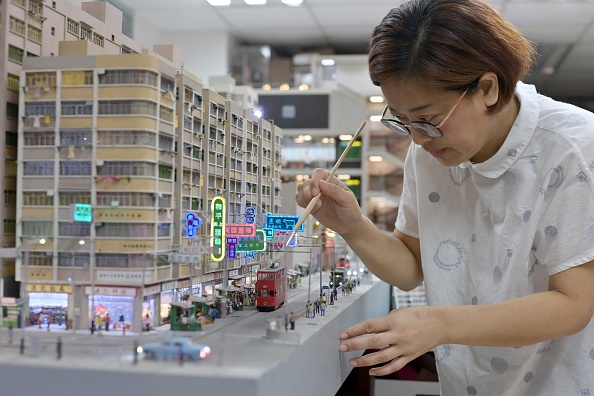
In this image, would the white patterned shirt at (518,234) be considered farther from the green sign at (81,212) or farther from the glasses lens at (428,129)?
the green sign at (81,212)

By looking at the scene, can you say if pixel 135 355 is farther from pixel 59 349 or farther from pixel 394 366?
pixel 394 366

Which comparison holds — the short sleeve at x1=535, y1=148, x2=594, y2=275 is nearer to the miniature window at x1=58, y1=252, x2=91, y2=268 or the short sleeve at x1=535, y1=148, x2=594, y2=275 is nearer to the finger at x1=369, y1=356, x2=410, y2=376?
the finger at x1=369, y1=356, x2=410, y2=376

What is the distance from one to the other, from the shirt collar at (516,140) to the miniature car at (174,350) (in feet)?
2.42

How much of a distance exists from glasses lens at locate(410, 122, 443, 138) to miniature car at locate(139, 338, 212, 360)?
0.56m

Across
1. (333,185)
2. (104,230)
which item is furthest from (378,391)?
(104,230)

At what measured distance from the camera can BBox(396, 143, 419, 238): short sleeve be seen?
1704mm

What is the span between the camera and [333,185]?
1.53 m

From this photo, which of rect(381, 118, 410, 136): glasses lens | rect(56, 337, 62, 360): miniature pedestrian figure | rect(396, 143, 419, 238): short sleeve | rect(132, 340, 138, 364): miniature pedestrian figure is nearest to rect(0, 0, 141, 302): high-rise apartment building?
rect(56, 337, 62, 360): miniature pedestrian figure

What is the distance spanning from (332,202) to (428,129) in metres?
0.36

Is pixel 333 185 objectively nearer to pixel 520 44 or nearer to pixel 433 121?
pixel 433 121

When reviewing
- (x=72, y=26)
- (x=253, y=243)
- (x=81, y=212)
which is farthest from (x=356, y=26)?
(x=81, y=212)

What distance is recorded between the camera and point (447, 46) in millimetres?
1224

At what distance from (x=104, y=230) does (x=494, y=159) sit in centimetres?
79

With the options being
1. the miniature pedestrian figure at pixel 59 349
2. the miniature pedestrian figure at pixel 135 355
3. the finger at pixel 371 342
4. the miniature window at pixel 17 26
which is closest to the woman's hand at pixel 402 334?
the finger at pixel 371 342
